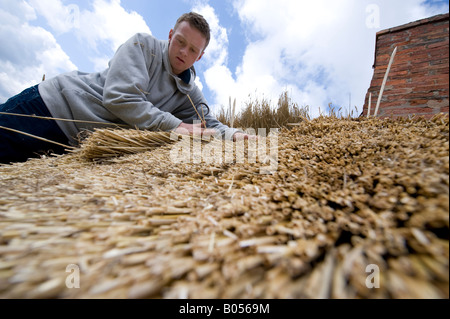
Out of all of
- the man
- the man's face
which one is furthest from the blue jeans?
the man's face

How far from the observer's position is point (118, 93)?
3.99 feet

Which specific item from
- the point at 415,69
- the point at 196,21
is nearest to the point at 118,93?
the point at 196,21

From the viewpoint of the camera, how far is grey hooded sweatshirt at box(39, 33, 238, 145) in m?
1.24

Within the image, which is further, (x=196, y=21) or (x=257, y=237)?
(x=196, y=21)

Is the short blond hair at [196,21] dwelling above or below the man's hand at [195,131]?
above

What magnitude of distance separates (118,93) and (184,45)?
2.23 feet

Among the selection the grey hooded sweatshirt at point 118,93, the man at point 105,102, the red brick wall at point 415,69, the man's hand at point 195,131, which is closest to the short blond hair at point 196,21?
the man at point 105,102

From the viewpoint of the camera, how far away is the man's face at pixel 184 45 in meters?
1.47

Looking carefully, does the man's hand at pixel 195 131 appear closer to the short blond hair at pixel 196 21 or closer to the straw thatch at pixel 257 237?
the straw thatch at pixel 257 237

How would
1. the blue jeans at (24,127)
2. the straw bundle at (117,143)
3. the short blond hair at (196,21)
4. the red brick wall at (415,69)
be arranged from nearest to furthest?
the straw bundle at (117,143) → the blue jeans at (24,127) → the short blond hair at (196,21) → the red brick wall at (415,69)

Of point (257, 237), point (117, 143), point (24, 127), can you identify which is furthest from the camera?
point (24, 127)

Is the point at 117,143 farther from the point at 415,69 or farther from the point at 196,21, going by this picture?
the point at 415,69
